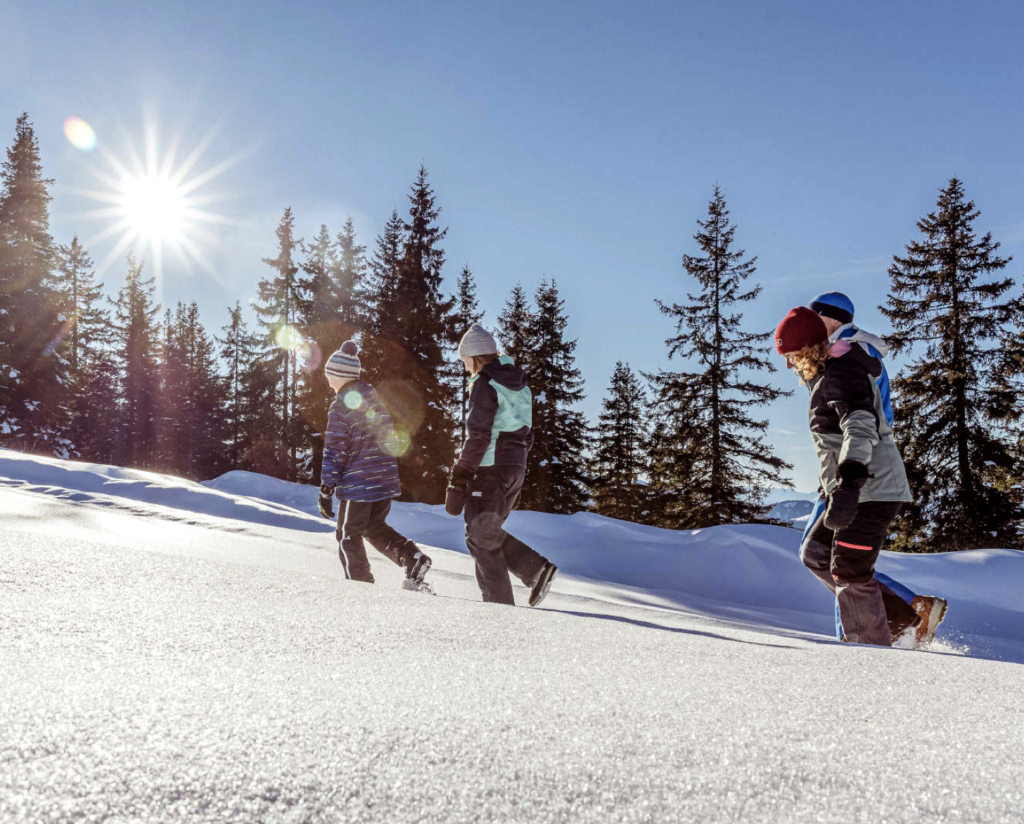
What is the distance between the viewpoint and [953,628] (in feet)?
16.7

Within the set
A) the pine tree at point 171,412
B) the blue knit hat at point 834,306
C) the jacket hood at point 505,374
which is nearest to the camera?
the blue knit hat at point 834,306

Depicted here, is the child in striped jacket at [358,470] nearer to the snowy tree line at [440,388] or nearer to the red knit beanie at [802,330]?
the red knit beanie at [802,330]

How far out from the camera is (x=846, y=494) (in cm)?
280

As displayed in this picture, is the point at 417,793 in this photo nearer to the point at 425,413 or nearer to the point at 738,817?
the point at 738,817

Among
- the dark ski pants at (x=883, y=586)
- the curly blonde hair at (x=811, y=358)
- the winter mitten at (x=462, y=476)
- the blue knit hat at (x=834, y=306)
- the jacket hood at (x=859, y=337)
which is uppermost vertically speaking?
the blue knit hat at (x=834, y=306)

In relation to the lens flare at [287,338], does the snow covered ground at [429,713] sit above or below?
below

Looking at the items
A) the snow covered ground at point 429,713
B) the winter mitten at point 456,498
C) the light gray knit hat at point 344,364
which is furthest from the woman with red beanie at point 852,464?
the light gray knit hat at point 344,364

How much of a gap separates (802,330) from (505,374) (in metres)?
1.62

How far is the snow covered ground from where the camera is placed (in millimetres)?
746

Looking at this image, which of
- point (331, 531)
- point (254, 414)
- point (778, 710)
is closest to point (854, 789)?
point (778, 710)

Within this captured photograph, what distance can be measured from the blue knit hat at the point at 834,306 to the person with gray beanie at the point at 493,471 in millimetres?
1618

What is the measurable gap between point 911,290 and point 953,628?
1981 centimetres

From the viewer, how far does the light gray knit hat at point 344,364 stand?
170 inches

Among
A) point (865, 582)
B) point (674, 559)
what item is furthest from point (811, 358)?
point (674, 559)
